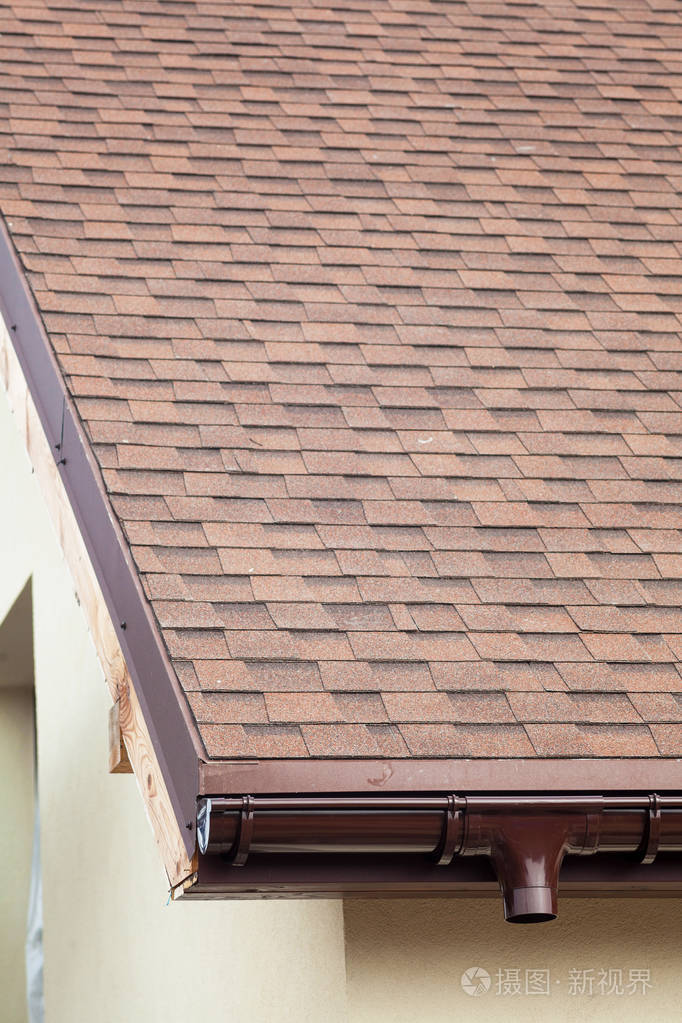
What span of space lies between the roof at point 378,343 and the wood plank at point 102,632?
259 mm

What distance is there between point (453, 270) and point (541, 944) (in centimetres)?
246

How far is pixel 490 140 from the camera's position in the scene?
224 inches

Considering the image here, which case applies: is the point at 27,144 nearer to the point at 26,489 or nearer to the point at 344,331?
the point at 344,331

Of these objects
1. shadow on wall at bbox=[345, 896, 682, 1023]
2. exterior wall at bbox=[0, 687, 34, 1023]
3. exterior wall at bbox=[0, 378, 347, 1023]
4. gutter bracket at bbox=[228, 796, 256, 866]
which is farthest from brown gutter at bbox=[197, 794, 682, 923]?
exterior wall at bbox=[0, 687, 34, 1023]

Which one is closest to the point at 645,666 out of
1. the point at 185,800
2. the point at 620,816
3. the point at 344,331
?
the point at 620,816

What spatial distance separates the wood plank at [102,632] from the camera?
334 cm

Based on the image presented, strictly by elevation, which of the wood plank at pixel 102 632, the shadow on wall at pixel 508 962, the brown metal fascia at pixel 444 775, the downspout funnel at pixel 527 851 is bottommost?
the shadow on wall at pixel 508 962

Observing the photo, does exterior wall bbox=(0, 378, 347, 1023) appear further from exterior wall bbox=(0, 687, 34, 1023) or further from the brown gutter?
the brown gutter

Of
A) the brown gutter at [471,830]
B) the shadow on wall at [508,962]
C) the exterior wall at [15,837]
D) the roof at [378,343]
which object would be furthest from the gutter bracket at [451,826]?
the exterior wall at [15,837]

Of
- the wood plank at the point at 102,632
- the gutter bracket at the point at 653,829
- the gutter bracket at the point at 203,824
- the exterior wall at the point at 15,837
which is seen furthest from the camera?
the exterior wall at the point at 15,837

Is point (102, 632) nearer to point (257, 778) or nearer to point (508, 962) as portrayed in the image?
point (257, 778)

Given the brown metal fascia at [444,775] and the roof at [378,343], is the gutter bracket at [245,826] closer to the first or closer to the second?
the brown metal fascia at [444,775]

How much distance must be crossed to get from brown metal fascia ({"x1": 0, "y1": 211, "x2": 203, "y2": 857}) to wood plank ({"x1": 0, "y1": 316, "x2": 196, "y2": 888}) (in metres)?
0.05

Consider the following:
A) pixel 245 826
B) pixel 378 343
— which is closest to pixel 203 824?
pixel 245 826
